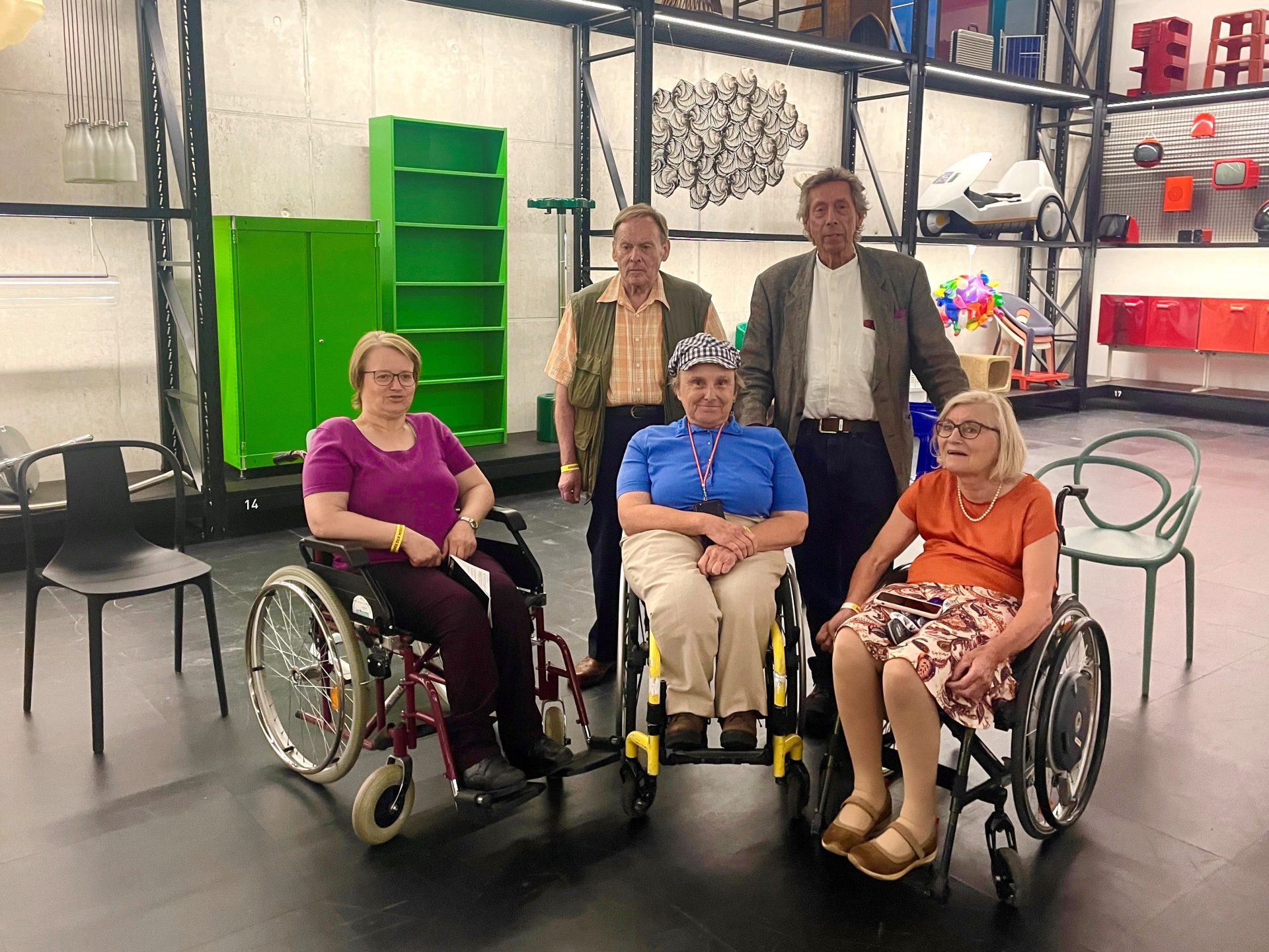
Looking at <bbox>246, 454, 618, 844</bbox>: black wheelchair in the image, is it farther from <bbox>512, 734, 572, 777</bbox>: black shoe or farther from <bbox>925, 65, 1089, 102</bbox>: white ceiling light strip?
<bbox>925, 65, 1089, 102</bbox>: white ceiling light strip

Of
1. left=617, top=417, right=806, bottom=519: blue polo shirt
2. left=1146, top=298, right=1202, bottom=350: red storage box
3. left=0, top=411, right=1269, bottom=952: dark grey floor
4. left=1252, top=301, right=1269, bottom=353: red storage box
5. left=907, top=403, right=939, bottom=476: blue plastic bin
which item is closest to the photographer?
left=0, top=411, right=1269, bottom=952: dark grey floor

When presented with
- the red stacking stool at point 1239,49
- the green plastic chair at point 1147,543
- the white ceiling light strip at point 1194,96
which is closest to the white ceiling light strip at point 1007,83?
the white ceiling light strip at point 1194,96

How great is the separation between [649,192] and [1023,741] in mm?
4757

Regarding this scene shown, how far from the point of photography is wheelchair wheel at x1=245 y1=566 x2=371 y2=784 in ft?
8.16

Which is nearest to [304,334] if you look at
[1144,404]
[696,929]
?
[696,929]

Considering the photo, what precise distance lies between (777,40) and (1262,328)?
481 centimetres

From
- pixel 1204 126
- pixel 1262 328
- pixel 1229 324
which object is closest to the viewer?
pixel 1262 328

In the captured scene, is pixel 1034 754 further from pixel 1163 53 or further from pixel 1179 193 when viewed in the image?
pixel 1163 53

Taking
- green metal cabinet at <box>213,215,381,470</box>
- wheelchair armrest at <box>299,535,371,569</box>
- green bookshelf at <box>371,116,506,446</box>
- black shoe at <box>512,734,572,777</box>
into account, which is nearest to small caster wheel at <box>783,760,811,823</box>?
black shoe at <box>512,734,572,777</box>

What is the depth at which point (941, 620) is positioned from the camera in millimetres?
2381

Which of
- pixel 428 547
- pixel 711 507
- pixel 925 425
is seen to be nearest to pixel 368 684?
pixel 428 547

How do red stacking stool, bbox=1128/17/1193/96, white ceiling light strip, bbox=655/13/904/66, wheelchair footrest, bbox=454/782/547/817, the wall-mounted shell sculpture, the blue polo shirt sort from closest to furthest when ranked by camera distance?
wheelchair footrest, bbox=454/782/547/817, the blue polo shirt, white ceiling light strip, bbox=655/13/904/66, the wall-mounted shell sculpture, red stacking stool, bbox=1128/17/1193/96

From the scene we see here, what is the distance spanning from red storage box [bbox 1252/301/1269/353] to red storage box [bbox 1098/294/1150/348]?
988 millimetres

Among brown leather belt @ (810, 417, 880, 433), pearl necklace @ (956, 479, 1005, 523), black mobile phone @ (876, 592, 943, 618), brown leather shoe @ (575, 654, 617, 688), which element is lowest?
brown leather shoe @ (575, 654, 617, 688)
